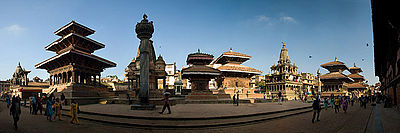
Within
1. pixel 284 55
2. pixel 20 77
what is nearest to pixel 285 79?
pixel 284 55

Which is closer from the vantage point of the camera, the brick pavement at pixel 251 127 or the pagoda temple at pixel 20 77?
the brick pavement at pixel 251 127

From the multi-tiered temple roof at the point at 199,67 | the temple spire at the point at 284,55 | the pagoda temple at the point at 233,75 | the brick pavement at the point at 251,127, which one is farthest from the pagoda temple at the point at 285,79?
the brick pavement at the point at 251,127

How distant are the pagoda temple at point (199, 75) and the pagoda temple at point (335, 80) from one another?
35.1 meters

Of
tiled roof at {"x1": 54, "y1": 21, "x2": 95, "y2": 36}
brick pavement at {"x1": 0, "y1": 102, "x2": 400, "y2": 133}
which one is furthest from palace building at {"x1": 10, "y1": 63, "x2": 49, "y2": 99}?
brick pavement at {"x1": 0, "y1": 102, "x2": 400, "y2": 133}

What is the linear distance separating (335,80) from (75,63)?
51.3 metres

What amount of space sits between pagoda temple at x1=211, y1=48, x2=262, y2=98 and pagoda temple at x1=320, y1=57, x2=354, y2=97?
20.9 m

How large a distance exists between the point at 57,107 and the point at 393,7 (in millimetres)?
15120

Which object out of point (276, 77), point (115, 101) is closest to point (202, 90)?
point (115, 101)

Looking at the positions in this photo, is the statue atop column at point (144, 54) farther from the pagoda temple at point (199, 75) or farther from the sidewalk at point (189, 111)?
the pagoda temple at point (199, 75)

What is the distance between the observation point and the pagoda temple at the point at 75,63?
23.5m

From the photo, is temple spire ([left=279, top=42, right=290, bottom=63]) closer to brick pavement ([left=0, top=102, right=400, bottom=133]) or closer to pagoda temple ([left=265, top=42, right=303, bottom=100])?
pagoda temple ([left=265, top=42, right=303, bottom=100])

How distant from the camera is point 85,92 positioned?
2402 cm

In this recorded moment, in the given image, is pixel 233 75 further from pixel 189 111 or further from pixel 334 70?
pixel 334 70

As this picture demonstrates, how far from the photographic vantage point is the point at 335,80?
46469mm
